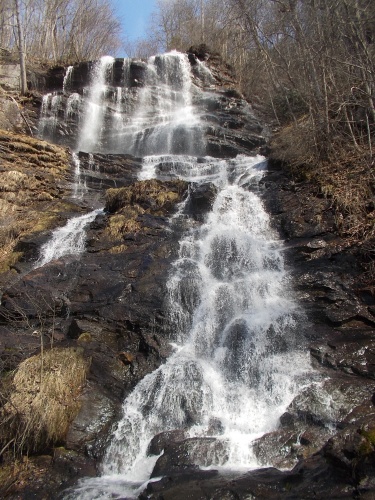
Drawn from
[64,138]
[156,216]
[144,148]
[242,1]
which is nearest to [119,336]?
[156,216]

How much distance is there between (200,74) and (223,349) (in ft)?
65.9

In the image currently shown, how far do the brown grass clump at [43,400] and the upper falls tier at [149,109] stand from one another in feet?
41.0

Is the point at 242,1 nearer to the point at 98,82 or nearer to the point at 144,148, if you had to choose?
the point at 144,148

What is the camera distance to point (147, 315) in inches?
338

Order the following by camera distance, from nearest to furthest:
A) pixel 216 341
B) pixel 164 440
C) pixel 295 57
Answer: pixel 164 440 < pixel 216 341 < pixel 295 57

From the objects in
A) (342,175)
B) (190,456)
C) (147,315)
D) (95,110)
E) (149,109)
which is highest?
(149,109)

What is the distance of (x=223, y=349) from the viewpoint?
7848 millimetres

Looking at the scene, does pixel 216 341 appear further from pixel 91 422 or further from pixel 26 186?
pixel 26 186

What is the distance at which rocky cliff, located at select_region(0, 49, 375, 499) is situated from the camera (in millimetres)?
5039

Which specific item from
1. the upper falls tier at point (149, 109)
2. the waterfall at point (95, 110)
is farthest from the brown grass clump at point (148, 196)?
the waterfall at point (95, 110)

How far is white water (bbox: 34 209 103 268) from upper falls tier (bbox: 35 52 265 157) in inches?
297

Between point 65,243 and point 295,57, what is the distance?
11.3 meters

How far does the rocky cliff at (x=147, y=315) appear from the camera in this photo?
5.04 meters

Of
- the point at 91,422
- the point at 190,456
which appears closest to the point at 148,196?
the point at 91,422
